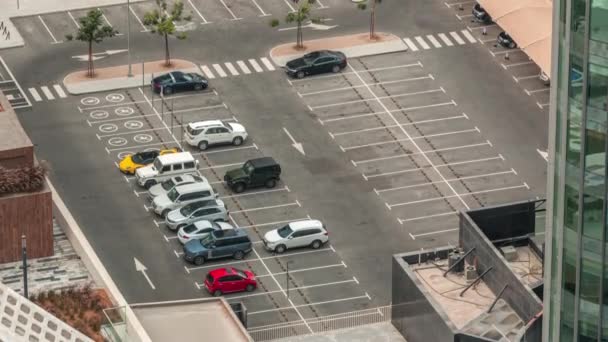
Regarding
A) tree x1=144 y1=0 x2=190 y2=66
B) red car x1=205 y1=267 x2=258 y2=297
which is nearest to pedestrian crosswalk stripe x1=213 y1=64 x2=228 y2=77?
tree x1=144 y1=0 x2=190 y2=66

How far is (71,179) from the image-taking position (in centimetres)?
16112

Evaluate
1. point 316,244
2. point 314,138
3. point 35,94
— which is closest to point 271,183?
point 314,138

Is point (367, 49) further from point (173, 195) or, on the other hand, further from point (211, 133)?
point (173, 195)

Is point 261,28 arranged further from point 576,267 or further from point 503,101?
point 576,267

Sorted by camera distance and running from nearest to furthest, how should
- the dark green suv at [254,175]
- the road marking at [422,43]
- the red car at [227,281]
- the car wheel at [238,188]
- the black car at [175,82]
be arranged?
the red car at [227,281], the dark green suv at [254,175], the car wheel at [238,188], the black car at [175,82], the road marking at [422,43]

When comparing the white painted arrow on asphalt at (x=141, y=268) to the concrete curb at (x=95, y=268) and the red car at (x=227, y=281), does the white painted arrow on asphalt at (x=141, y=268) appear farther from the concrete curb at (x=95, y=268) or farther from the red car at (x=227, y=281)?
the concrete curb at (x=95, y=268)

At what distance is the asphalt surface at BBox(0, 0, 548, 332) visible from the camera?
150 meters

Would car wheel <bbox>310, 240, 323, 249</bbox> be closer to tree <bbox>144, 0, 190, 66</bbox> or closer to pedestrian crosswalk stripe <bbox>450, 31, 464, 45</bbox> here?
tree <bbox>144, 0, 190, 66</bbox>

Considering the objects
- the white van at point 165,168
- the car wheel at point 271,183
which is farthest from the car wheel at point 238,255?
the white van at point 165,168

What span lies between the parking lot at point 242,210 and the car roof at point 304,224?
1871 mm

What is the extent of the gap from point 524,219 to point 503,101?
40989 mm

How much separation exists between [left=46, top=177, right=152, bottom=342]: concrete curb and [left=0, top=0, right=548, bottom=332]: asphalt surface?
781 inches

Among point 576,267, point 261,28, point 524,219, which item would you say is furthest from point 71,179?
point 576,267

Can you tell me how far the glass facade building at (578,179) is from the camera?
3401 inches
